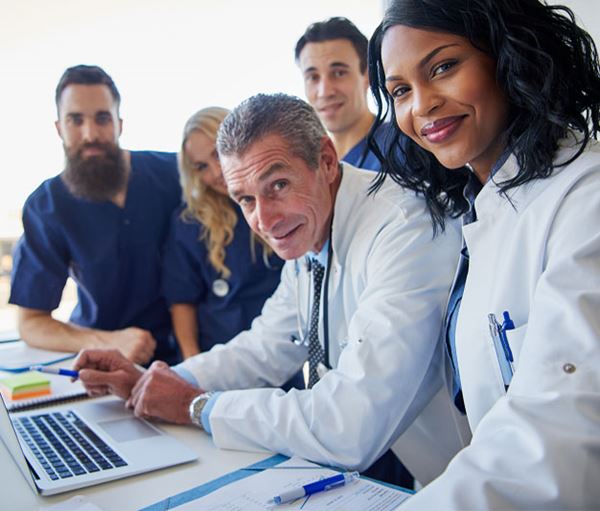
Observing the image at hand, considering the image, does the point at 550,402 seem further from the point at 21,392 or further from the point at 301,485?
the point at 21,392

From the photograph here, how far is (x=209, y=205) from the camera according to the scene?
6.35ft

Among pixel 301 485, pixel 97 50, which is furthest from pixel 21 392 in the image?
pixel 97 50

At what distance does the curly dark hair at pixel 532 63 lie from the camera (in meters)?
0.80

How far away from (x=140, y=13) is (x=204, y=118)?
839 mm

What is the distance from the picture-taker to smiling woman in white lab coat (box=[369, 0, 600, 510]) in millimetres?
577

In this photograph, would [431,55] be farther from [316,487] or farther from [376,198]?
[316,487]

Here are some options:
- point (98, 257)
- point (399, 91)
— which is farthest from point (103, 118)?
point (399, 91)

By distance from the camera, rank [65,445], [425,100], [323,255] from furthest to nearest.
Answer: [323,255] < [65,445] < [425,100]

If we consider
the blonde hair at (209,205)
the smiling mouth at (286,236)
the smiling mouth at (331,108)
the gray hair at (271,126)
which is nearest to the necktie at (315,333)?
the smiling mouth at (286,236)

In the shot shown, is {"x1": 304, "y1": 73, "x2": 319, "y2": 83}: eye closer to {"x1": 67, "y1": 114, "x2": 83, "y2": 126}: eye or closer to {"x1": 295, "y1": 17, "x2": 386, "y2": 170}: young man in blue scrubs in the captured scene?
{"x1": 295, "y1": 17, "x2": 386, "y2": 170}: young man in blue scrubs

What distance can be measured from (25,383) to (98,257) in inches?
28.3

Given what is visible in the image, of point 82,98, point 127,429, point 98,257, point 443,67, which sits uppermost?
point 82,98

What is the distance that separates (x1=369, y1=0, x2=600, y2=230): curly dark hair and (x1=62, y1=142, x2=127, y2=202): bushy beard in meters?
1.40

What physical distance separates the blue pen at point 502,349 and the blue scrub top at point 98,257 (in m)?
1.44
